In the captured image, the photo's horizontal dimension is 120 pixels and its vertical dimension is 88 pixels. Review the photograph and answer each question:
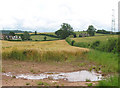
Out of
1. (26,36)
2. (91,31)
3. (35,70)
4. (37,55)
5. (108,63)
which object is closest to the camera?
→ (108,63)

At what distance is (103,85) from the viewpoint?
5.53 m

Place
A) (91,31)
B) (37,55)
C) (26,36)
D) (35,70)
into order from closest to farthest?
(35,70)
(37,55)
(26,36)
(91,31)

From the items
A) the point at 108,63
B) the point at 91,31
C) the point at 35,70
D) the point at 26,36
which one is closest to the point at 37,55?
the point at 35,70

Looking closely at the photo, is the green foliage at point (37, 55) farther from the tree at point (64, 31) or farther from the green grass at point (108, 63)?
the tree at point (64, 31)

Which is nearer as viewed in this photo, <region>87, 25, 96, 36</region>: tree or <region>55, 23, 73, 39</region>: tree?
<region>87, 25, 96, 36</region>: tree

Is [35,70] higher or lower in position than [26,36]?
lower

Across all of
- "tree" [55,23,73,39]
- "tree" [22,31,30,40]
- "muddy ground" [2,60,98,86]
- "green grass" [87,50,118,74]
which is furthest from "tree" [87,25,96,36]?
"green grass" [87,50,118,74]

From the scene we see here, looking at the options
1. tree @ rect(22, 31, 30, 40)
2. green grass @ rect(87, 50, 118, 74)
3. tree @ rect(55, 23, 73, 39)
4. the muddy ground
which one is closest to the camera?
green grass @ rect(87, 50, 118, 74)

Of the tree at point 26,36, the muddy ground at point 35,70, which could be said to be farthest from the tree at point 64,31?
the muddy ground at point 35,70

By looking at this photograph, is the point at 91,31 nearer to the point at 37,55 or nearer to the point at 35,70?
the point at 37,55

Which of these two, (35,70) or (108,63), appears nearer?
(108,63)

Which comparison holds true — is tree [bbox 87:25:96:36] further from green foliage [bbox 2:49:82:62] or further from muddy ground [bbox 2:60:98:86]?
muddy ground [bbox 2:60:98:86]

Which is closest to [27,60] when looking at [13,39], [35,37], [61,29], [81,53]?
[81,53]

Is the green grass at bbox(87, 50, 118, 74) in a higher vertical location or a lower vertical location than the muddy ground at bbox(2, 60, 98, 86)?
higher
